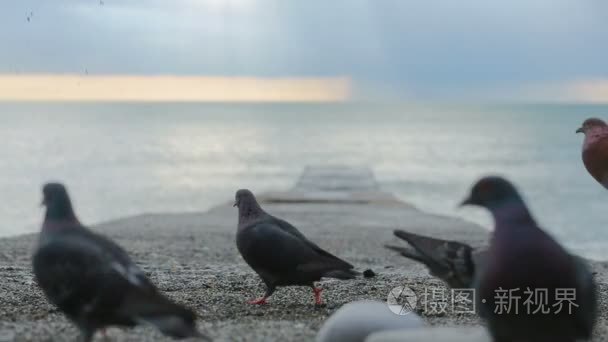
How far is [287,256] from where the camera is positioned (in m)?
7.83

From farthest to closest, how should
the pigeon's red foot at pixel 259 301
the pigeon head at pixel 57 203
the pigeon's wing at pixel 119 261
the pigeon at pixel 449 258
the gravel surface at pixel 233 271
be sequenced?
the pigeon's red foot at pixel 259 301, the gravel surface at pixel 233 271, the pigeon head at pixel 57 203, the pigeon at pixel 449 258, the pigeon's wing at pixel 119 261

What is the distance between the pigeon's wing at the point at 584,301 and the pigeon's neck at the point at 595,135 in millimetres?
6018

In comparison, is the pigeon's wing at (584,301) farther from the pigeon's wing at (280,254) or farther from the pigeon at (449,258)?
the pigeon's wing at (280,254)

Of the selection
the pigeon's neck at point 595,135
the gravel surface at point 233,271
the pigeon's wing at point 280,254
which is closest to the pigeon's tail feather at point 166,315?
the gravel surface at point 233,271

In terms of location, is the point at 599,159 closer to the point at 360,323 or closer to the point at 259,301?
the point at 259,301

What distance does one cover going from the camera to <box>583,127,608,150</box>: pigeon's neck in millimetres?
11242

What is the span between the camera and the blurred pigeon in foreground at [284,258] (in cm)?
780

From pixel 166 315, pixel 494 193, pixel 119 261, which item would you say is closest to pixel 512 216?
pixel 494 193

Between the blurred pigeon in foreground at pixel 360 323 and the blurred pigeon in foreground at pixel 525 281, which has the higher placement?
the blurred pigeon in foreground at pixel 525 281

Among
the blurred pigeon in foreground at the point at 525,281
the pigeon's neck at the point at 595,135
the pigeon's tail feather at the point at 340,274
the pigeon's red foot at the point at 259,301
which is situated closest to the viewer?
the blurred pigeon in foreground at the point at 525,281

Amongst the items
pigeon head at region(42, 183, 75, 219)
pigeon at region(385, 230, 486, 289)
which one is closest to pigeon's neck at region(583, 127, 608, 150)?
pigeon at region(385, 230, 486, 289)

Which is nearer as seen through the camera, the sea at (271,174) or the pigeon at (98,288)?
the pigeon at (98,288)

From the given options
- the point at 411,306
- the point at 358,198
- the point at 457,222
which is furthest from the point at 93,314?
the point at 358,198

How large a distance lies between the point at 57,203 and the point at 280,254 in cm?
217
